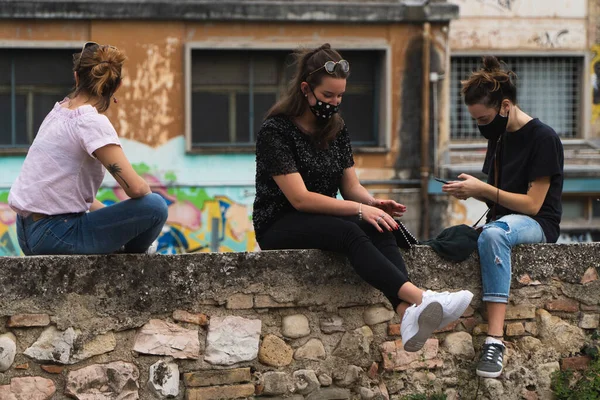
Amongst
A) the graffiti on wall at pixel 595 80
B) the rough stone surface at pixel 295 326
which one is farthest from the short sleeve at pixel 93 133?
the graffiti on wall at pixel 595 80

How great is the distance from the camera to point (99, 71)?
18.3 ft

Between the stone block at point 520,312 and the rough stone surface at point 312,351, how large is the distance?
3.69 feet

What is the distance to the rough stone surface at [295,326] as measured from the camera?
5.84m

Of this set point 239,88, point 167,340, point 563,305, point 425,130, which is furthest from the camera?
point 425,130

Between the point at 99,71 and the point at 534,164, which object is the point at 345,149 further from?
the point at 99,71

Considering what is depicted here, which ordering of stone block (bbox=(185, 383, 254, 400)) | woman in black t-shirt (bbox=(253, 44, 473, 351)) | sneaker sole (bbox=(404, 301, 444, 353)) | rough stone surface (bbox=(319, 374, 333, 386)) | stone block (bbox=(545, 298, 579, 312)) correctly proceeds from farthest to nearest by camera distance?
stone block (bbox=(545, 298, 579, 312))
rough stone surface (bbox=(319, 374, 333, 386))
stone block (bbox=(185, 383, 254, 400))
woman in black t-shirt (bbox=(253, 44, 473, 351))
sneaker sole (bbox=(404, 301, 444, 353))

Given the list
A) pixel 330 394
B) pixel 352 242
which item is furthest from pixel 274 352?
pixel 352 242

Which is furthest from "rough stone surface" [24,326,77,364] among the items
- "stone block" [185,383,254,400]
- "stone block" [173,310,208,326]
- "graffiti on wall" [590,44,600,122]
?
"graffiti on wall" [590,44,600,122]

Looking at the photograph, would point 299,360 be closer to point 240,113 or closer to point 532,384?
point 532,384

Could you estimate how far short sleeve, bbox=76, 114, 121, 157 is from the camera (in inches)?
215

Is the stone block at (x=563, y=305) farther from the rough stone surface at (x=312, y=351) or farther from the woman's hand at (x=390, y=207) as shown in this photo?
the rough stone surface at (x=312, y=351)

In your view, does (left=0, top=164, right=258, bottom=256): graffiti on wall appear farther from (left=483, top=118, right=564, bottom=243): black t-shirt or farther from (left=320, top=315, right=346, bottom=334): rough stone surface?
(left=320, top=315, right=346, bottom=334): rough stone surface

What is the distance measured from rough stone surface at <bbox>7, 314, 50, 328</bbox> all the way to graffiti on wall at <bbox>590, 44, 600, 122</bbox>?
15750mm

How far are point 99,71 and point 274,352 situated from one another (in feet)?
5.69
